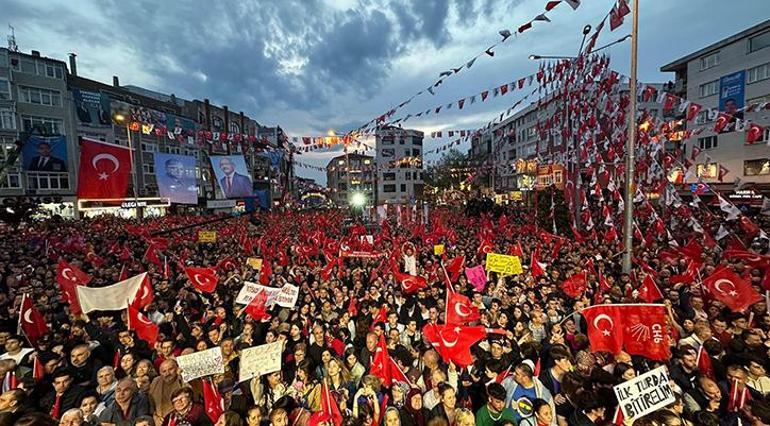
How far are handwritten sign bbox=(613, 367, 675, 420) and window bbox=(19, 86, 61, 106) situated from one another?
44.6 m

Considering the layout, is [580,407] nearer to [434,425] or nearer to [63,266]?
[434,425]

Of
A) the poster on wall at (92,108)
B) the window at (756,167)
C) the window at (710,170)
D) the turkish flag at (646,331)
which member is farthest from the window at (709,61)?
the poster on wall at (92,108)

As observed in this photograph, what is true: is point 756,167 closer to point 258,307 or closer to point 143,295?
point 258,307

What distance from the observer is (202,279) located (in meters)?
9.23

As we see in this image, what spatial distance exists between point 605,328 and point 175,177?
26055 millimetres

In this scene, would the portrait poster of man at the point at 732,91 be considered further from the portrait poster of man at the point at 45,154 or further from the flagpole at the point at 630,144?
the portrait poster of man at the point at 45,154

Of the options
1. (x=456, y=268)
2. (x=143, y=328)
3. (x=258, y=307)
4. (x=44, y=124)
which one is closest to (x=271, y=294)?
(x=258, y=307)

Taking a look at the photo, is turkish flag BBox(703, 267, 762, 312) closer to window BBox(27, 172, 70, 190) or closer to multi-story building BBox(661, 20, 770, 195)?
multi-story building BBox(661, 20, 770, 195)

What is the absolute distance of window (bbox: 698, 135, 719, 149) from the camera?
3200cm

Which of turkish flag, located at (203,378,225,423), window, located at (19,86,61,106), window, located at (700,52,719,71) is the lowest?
turkish flag, located at (203,378,225,423)

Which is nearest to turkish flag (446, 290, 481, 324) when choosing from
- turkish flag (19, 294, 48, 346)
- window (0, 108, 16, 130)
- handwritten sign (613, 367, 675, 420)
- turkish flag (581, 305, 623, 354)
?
turkish flag (581, 305, 623, 354)

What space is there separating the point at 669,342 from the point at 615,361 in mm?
992

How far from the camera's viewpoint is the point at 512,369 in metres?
5.14

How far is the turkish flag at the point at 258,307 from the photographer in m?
7.65
